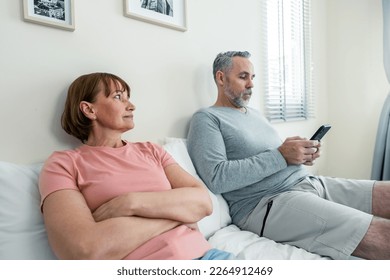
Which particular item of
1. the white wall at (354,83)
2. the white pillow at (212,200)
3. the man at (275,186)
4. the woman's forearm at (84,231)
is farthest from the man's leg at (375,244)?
the white wall at (354,83)

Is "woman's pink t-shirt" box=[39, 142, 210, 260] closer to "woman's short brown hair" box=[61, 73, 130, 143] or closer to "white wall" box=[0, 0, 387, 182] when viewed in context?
"woman's short brown hair" box=[61, 73, 130, 143]

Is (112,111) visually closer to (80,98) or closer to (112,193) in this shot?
(80,98)

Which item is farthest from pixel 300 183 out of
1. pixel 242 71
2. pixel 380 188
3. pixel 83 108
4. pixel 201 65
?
pixel 83 108

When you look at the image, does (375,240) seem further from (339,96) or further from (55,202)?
(339,96)

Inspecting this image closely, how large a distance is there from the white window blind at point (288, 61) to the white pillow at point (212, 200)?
0.81 meters

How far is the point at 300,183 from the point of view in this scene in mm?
1134

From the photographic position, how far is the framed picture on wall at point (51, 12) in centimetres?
80

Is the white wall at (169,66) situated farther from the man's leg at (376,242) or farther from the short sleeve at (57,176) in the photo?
the man's leg at (376,242)

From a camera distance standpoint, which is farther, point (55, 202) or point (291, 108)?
point (291, 108)

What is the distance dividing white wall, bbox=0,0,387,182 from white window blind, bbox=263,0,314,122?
96mm

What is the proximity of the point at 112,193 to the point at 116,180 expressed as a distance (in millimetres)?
34

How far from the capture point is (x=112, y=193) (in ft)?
2.32

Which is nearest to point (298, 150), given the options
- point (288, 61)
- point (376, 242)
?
point (376, 242)

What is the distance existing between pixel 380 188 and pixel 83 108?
1103mm
